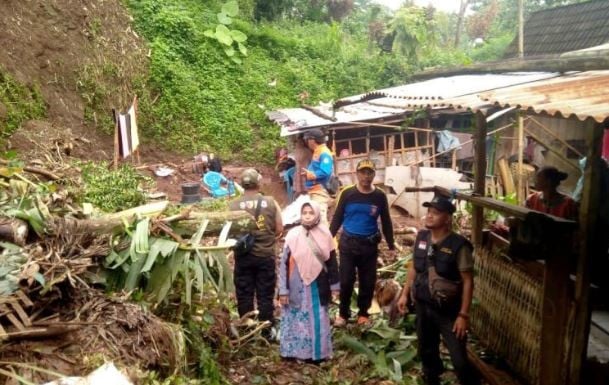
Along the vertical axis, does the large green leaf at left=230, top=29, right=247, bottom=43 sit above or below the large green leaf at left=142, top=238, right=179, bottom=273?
above

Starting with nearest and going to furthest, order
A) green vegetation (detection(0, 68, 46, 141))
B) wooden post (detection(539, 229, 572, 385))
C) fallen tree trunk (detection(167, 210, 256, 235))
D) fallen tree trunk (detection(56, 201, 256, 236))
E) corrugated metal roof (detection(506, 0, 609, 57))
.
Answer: wooden post (detection(539, 229, 572, 385))
fallen tree trunk (detection(56, 201, 256, 236))
fallen tree trunk (detection(167, 210, 256, 235))
green vegetation (detection(0, 68, 46, 141))
corrugated metal roof (detection(506, 0, 609, 57))

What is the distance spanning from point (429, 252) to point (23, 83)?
35.5 ft

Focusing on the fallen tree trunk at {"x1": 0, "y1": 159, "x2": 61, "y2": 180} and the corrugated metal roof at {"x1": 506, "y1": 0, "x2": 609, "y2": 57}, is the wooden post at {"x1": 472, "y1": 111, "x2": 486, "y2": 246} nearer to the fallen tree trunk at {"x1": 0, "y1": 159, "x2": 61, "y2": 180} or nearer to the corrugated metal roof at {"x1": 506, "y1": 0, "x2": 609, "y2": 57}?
the fallen tree trunk at {"x1": 0, "y1": 159, "x2": 61, "y2": 180}

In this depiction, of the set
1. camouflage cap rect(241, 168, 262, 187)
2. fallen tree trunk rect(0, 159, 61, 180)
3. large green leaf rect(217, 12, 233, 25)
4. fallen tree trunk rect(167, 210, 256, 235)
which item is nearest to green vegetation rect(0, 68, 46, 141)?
fallen tree trunk rect(0, 159, 61, 180)

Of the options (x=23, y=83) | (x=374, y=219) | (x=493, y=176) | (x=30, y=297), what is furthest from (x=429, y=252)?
(x=23, y=83)

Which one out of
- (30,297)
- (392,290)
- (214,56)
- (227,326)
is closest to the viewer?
(30,297)

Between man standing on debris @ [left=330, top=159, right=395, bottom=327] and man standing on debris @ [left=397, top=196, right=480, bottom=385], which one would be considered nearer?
man standing on debris @ [left=397, top=196, right=480, bottom=385]

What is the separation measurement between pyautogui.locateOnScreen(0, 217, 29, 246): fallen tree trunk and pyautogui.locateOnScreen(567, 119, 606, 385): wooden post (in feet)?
11.7

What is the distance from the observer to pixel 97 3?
14805 mm

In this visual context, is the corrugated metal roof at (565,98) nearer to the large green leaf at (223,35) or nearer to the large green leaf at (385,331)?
the large green leaf at (385,331)

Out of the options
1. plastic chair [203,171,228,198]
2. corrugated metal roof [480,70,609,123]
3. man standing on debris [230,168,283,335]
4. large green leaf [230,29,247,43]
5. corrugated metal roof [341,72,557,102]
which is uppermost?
large green leaf [230,29,247,43]

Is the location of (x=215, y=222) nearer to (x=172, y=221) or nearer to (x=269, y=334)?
(x=172, y=221)

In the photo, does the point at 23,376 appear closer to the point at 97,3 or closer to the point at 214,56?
the point at 97,3

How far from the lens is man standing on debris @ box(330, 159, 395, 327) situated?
226 inches
